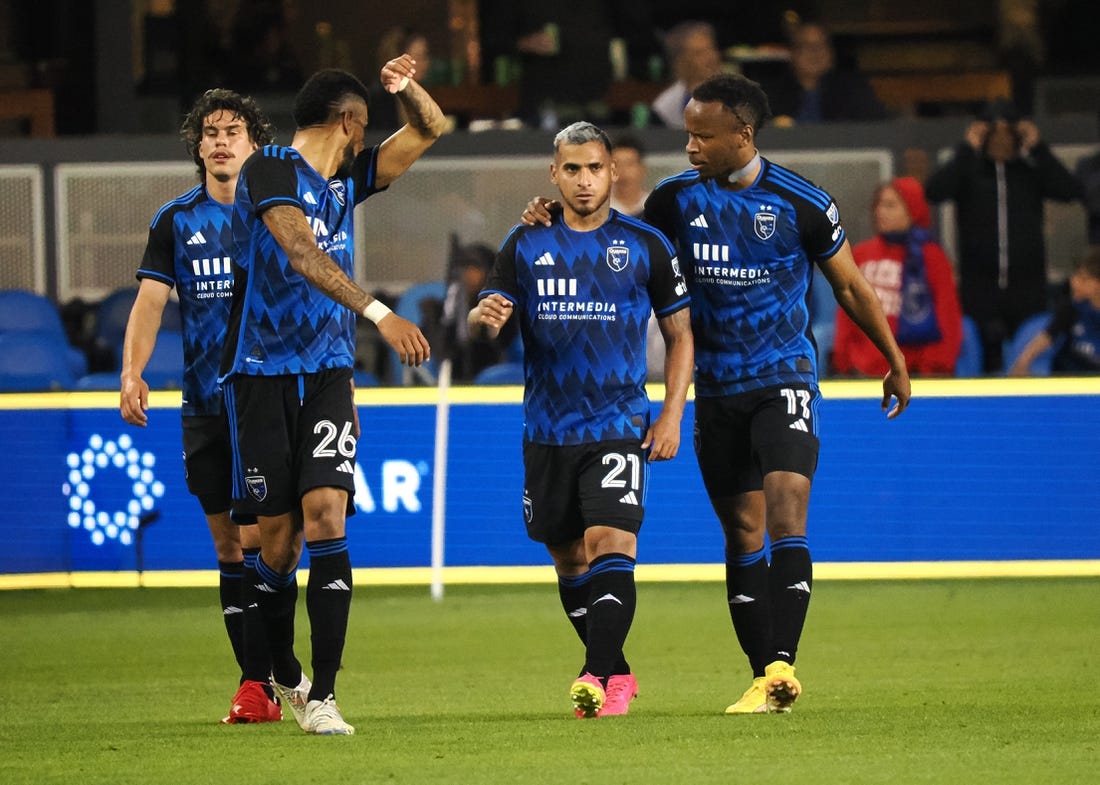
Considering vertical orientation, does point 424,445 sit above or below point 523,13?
below

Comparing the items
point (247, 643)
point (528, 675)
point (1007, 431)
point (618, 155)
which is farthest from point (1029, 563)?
point (247, 643)

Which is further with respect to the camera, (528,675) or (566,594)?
(528,675)

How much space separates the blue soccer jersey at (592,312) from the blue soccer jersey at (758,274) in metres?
0.21

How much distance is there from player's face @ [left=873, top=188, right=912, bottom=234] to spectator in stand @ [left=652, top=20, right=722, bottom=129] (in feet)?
5.76

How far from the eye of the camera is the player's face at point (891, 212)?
540 inches

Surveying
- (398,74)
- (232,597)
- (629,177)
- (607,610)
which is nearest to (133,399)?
(232,597)

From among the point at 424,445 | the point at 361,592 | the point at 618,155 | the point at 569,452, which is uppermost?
the point at 618,155

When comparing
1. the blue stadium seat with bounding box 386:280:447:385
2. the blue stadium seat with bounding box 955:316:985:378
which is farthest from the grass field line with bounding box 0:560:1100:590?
the blue stadium seat with bounding box 386:280:447:385

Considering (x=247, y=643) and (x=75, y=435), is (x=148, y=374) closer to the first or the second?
(x=75, y=435)

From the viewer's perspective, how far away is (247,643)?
7742 millimetres

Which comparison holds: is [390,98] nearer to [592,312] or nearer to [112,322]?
[112,322]

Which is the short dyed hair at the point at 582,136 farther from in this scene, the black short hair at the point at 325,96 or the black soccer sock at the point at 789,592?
the black soccer sock at the point at 789,592

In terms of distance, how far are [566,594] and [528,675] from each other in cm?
151

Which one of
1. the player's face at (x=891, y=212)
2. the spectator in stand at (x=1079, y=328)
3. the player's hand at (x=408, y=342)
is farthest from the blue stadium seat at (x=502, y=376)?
the player's hand at (x=408, y=342)
